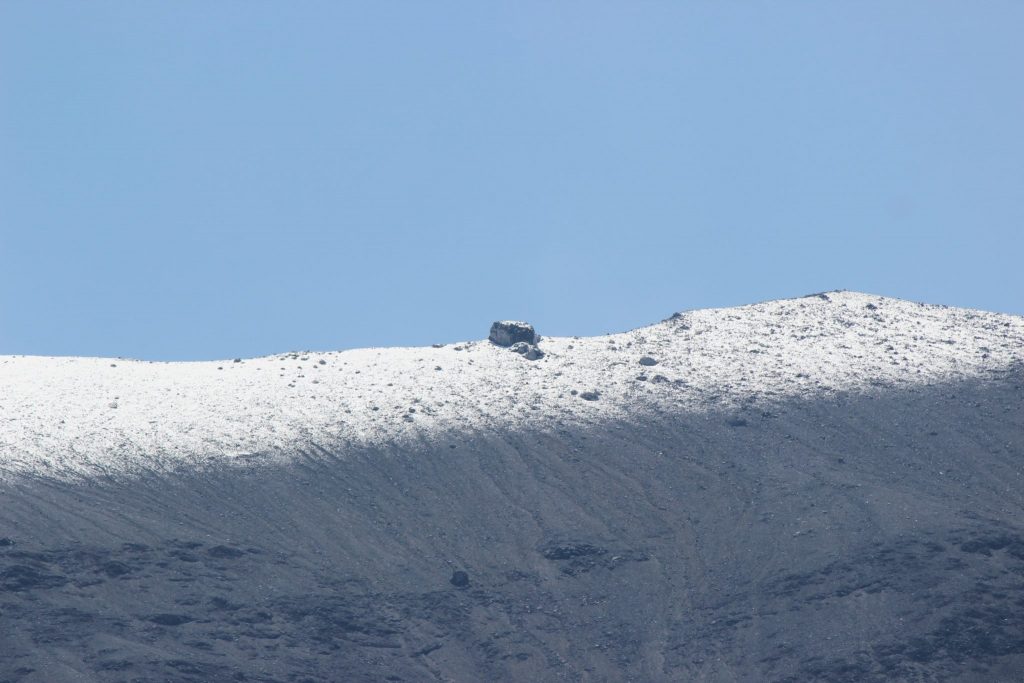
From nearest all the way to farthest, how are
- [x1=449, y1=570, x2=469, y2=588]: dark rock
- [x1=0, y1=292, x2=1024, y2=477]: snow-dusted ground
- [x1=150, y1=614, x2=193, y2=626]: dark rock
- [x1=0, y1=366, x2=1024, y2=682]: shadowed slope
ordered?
[x1=0, y1=366, x2=1024, y2=682]: shadowed slope, [x1=150, y1=614, x2=193, y2=626]: dark rock, [x1=449, y1=570, x2=469, y2=588]: dark rock, [x1=0, y1=292, x2=1024, y2=477]: snow-dusted ground

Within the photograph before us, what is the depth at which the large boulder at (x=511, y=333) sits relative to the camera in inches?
2689

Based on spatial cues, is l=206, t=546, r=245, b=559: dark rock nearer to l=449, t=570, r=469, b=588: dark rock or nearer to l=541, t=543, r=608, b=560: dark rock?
l=449, t=570, r=469, b=588: dark rock

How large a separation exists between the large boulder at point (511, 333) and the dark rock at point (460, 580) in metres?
20.2

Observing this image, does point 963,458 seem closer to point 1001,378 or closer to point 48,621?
point 1001,378

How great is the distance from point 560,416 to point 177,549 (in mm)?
16453

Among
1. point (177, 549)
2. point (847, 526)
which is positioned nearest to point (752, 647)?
point (847, 526)

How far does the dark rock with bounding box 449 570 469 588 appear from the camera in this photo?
161 feet

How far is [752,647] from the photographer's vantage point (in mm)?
46062

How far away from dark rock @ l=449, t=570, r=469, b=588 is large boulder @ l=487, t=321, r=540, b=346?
20204 mm

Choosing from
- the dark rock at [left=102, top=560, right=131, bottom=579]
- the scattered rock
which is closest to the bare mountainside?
the dark rock at [left=102, top=560, right=131, bottom=579]

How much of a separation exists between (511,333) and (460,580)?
20980 mm

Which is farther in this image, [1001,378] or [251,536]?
[1001,378]

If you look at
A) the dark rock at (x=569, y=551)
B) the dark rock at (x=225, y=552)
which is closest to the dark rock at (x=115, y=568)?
the dark rock at (x=225, y=552)

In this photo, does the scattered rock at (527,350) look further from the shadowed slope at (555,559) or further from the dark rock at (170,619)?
the dark rock at (170,619)
